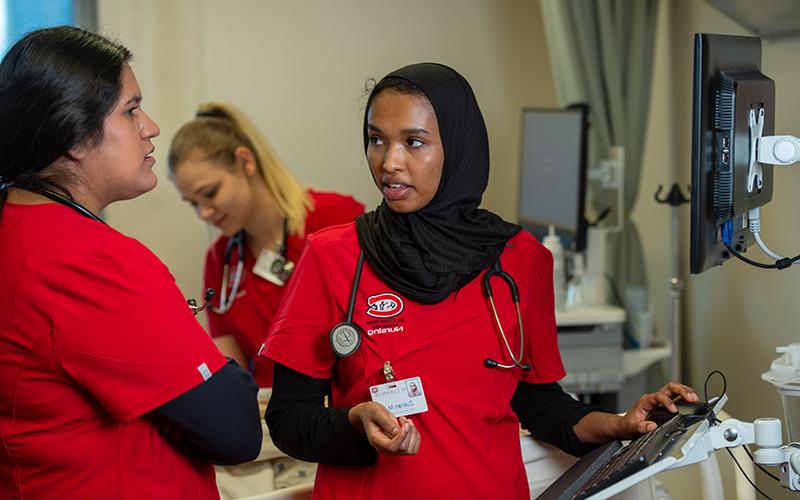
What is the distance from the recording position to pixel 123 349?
1203mm

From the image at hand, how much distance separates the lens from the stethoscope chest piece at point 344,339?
1.37 metres

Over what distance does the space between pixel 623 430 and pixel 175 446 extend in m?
0.65

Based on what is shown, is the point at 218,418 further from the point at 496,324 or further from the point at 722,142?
the point at 722,142

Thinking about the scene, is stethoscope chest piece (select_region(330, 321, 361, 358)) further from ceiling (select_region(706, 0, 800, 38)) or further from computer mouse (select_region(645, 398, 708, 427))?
ceiling (select_region(706, 0, 800, 38))

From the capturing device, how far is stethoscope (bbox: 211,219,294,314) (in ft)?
8.80

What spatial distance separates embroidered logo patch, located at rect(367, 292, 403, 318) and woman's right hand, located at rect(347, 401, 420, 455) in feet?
0.54

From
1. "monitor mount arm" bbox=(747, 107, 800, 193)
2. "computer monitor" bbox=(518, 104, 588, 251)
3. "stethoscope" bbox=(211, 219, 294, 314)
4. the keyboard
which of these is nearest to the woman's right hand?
the keyboard

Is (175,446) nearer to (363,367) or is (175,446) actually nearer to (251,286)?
(363,367)

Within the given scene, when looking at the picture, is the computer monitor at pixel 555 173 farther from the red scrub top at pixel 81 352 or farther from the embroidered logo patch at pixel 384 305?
the red scrub top at pixel 81 352

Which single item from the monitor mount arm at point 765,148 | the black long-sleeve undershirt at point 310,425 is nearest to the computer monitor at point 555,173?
the monitor mount arm at point 765,148

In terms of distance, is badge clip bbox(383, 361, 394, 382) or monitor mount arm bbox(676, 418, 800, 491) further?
badge clip bbox(383, 361, 394, 382)

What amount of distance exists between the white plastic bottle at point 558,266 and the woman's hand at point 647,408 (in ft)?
5.74

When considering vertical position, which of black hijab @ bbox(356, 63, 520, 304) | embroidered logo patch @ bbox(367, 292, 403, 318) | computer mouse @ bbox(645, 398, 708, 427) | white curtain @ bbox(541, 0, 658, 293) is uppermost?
white curtain @ bbox(541, 0, 658, 293)

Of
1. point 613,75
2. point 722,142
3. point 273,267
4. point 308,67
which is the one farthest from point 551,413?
point 308,67
